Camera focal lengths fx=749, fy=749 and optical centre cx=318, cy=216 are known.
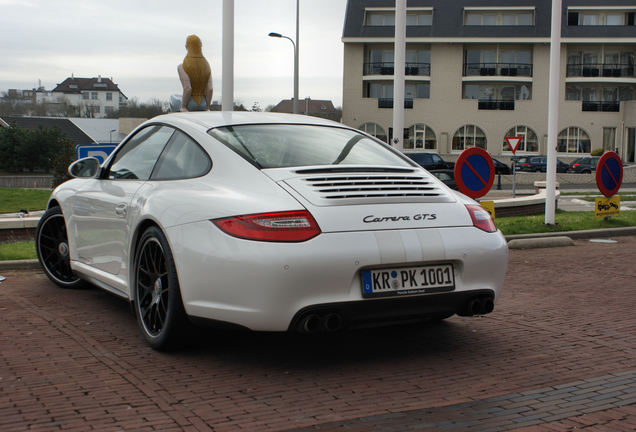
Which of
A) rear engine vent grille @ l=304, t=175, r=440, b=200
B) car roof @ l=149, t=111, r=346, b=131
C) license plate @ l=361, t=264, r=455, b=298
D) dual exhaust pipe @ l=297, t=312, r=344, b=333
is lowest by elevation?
dual exhaust pipe @ l=297, t=312, r=344, b=333

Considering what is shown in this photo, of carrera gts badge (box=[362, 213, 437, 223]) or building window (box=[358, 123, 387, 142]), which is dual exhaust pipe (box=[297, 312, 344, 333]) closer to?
carrera gts badge (box=[362, 213, 437, 223])

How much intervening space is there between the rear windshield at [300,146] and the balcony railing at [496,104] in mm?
58349

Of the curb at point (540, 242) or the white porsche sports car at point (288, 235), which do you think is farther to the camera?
the curb at point (540, 242)

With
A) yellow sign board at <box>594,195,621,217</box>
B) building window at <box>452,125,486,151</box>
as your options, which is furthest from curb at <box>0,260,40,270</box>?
building window at <box>452,125,486,151</box>

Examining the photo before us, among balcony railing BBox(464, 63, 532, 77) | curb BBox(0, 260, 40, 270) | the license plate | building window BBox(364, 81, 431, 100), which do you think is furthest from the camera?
building window BBox(364, 81, 431, 100)

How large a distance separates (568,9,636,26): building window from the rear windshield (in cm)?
6119

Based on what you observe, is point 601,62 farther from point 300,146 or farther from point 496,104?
point 300,146

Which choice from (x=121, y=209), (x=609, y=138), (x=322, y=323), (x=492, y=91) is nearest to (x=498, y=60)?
(x=492, y=91)

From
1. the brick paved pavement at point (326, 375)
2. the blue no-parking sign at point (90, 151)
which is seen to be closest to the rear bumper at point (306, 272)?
the brick paved pavement at point (326, 375)

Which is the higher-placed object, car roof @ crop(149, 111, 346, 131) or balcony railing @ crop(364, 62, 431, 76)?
balcony railing @ crop(364, 62, 431, 76)

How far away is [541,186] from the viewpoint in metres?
23.7

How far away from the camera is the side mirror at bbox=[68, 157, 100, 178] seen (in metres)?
6.07

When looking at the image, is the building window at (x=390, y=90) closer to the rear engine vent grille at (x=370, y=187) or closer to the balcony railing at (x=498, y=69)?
the balcony railing at (x=498, y=69)

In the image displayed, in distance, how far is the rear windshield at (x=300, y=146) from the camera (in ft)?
15.0
